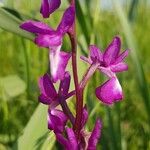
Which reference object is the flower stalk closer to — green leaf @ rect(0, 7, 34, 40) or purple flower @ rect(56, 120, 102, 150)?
purple flower @ rect(56, 120, 102, 150)

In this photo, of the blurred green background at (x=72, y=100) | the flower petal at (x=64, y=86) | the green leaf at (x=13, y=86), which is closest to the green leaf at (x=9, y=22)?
the blurred green background at (x=72, y=100)

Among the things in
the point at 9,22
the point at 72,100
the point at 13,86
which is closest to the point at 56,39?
the point at 9,22

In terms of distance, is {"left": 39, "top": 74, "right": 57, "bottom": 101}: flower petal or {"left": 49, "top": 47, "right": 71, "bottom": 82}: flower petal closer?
{"left": 49, "top": 47, "right": 71, "bottom": 82}: flower petal

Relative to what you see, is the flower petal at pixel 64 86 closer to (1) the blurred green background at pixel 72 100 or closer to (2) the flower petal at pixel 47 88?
(2) the flower petal at pixel 47 88

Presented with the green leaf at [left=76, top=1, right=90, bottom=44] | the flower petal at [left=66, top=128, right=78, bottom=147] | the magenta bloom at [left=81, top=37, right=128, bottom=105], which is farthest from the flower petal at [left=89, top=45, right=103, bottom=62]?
the green leaf at [left=76, top=1, right=90, bottom=44]

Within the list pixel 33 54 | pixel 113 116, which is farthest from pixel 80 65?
pixel 33 54

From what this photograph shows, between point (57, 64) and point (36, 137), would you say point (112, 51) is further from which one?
point (36, 137)
